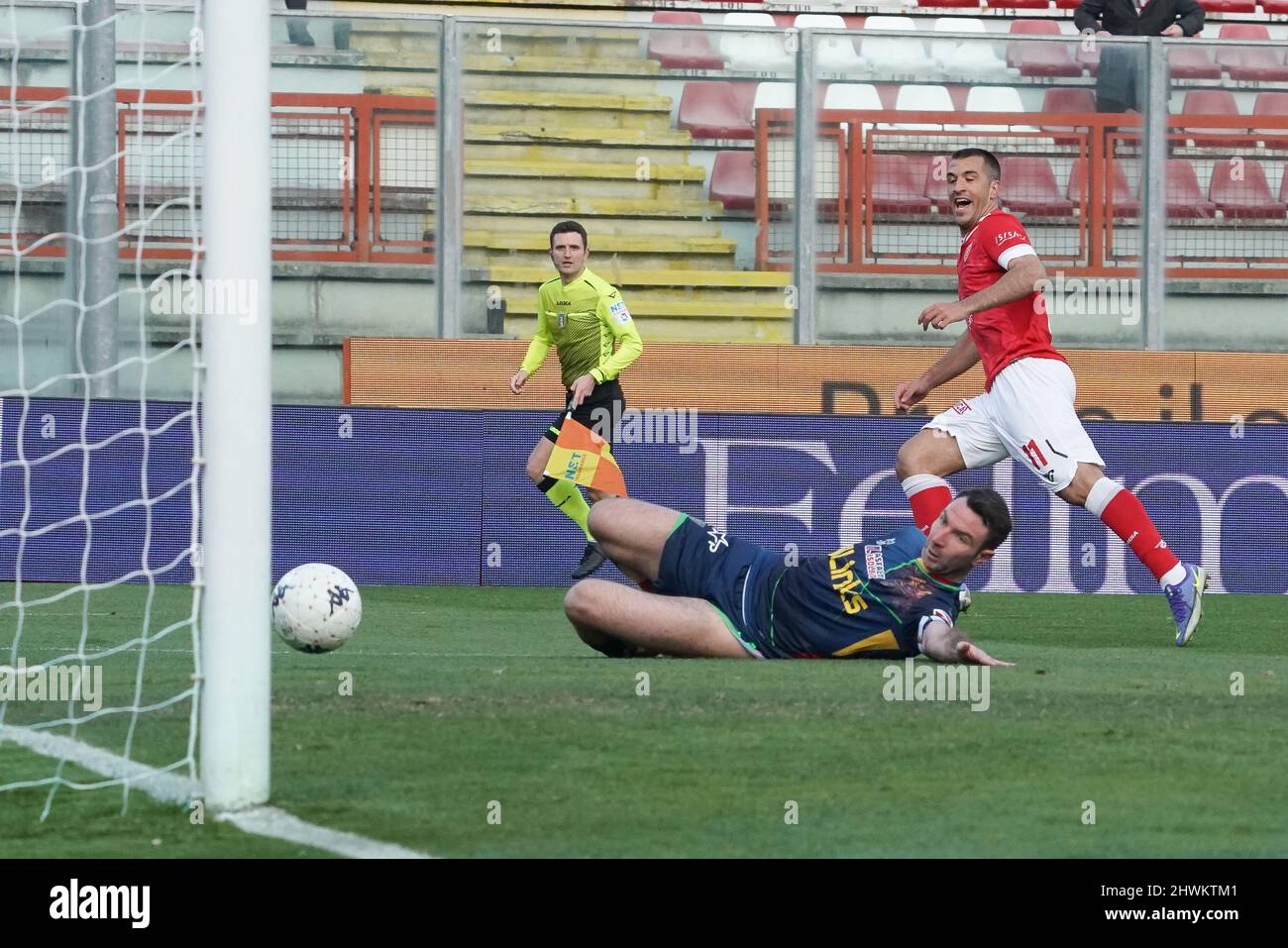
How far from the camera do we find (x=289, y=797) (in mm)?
4379

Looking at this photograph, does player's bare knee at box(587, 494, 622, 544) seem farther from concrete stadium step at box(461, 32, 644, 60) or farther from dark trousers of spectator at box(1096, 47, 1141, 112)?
dark trousers of spectator at box(1096, 47, 1141, 112)

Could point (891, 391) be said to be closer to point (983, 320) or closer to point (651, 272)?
point (651, 272)

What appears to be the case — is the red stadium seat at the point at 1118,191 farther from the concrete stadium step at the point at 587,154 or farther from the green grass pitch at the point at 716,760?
the green grass pitch at the point at 716,760

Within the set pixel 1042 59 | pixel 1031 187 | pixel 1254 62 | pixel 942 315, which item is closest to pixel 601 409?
pixel 1031 187

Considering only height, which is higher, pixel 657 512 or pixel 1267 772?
pixel 657 512

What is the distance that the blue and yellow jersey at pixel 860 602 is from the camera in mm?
6453

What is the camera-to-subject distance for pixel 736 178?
12781 mm

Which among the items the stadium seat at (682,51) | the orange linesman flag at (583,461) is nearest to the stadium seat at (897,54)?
the stadium seat at (682,51)

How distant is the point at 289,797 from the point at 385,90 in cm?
863

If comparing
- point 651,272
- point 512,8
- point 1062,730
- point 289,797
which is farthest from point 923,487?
point 512,8

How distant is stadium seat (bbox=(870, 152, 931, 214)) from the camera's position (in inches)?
498

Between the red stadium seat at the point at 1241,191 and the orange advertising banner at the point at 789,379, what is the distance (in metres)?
1.04

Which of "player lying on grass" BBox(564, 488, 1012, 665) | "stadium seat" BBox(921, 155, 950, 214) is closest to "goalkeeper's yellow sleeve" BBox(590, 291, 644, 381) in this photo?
"stadium seat" BBox(921, 155, 950, 214)

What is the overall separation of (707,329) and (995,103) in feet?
7.72
